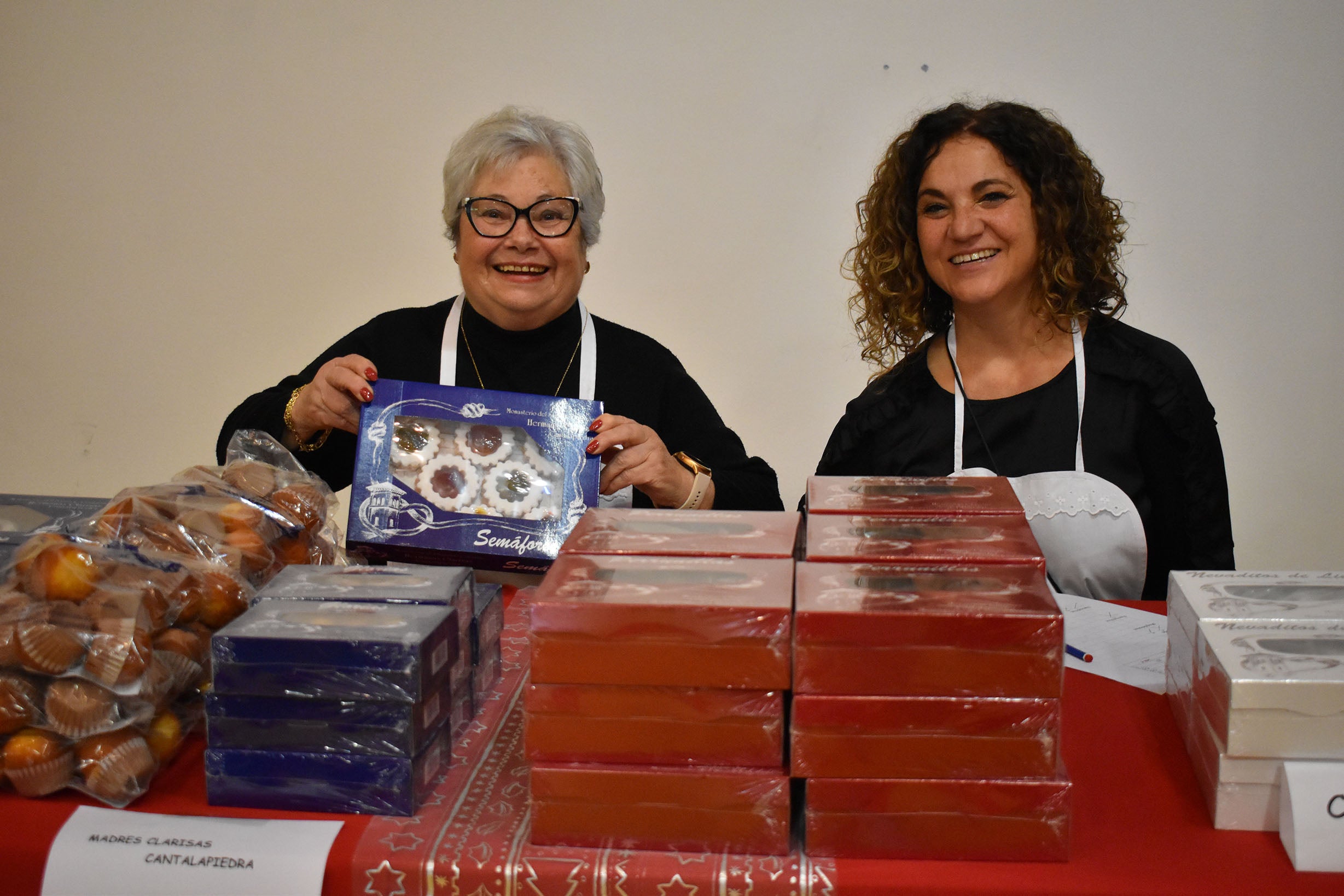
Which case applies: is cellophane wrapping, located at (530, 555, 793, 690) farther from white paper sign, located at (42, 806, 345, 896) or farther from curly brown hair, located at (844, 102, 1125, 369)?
curly brown hair, located at (844, 102, 1125, 369)

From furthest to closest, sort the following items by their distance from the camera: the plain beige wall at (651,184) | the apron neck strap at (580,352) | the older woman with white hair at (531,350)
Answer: the plain beige wall at (651,184), the apron neck strap at (580,352), the older woman with white hair at (531,350)

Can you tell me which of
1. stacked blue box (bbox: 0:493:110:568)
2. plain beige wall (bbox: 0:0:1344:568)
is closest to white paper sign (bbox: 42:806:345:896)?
stacked blue box (bbox: 0:493:110:568)

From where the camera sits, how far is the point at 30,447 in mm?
3537

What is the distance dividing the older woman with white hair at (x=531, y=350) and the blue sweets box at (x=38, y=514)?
16.7 inches

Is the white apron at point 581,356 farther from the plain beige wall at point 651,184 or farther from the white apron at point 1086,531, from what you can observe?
the plain beige wall at point 651,184

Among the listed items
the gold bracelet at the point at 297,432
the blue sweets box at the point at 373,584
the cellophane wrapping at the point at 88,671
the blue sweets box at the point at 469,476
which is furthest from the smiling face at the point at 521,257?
the cellophane wrapping at the point at 88,671

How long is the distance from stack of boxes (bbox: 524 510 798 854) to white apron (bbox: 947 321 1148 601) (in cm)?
115

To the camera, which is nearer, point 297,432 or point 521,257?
point 297,432

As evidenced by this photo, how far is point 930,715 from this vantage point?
83cm

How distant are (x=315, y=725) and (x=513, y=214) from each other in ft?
4.10

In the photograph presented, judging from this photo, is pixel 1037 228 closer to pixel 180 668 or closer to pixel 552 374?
pixel 552 374

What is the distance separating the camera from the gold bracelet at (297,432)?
6.03ft

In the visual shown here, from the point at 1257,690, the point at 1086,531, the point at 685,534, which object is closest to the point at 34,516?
the point at 685,534

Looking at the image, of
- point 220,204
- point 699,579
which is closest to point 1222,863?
point 699,579
